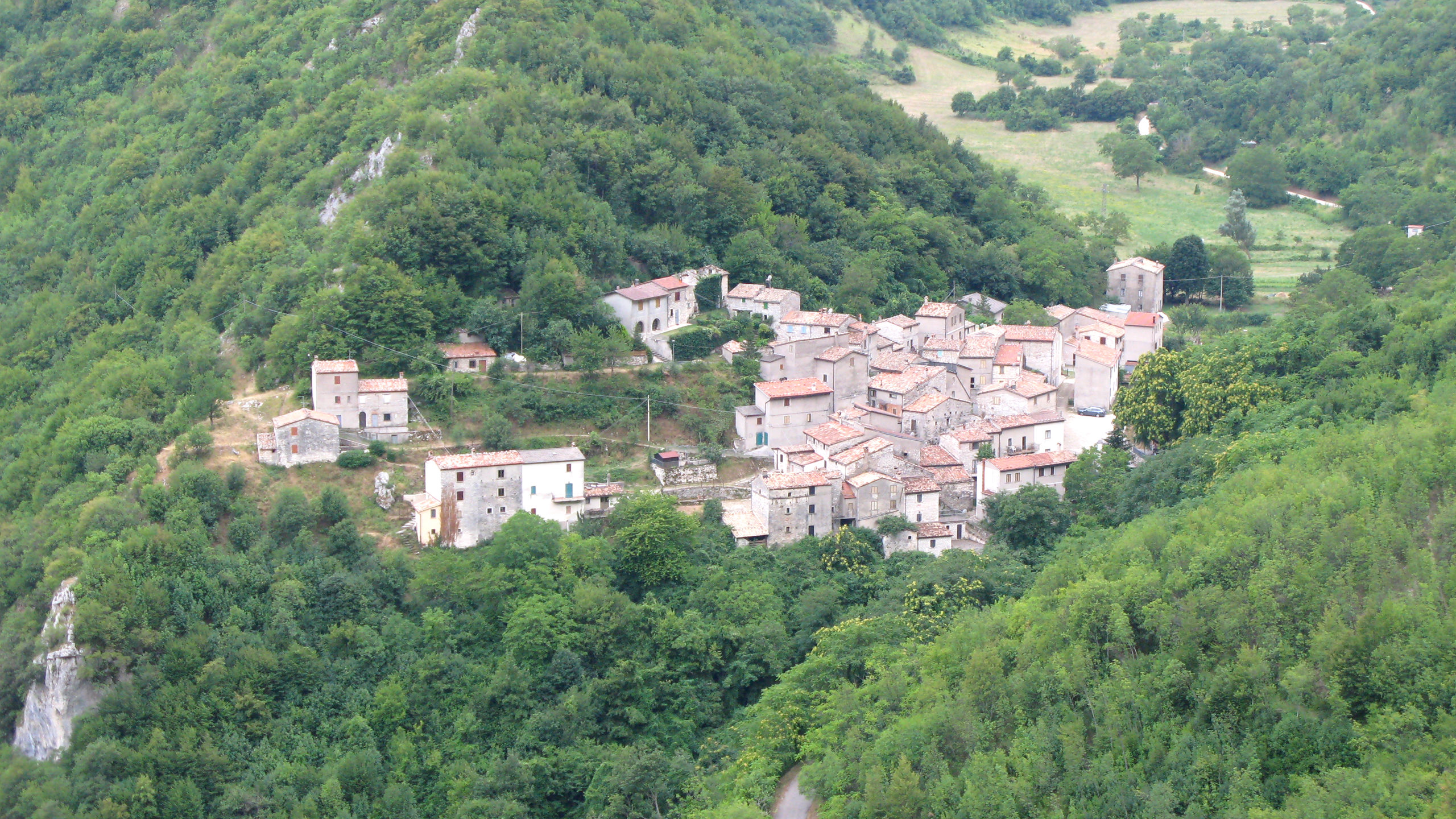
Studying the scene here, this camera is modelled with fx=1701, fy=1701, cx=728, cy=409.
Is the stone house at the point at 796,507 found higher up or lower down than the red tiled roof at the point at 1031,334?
lower down

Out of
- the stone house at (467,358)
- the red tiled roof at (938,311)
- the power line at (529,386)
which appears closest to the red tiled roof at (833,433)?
the power line at (529,386)

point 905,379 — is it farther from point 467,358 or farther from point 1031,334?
point 467,358

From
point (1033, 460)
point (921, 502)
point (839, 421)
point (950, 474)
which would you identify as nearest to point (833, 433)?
point (839, 421)

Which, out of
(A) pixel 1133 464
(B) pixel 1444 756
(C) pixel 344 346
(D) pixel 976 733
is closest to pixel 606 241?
(C) pixel 344 346

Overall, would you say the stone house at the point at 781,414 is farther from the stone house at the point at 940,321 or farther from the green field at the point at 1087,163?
the green field at the point at 1087,163

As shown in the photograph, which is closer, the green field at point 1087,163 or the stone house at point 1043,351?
the stone house at point 1043,351

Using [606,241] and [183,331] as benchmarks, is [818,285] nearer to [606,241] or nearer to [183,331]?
[606,241]

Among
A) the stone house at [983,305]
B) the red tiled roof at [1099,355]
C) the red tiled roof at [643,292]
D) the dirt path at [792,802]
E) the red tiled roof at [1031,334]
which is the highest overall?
the red tiled roof at [643,292]
